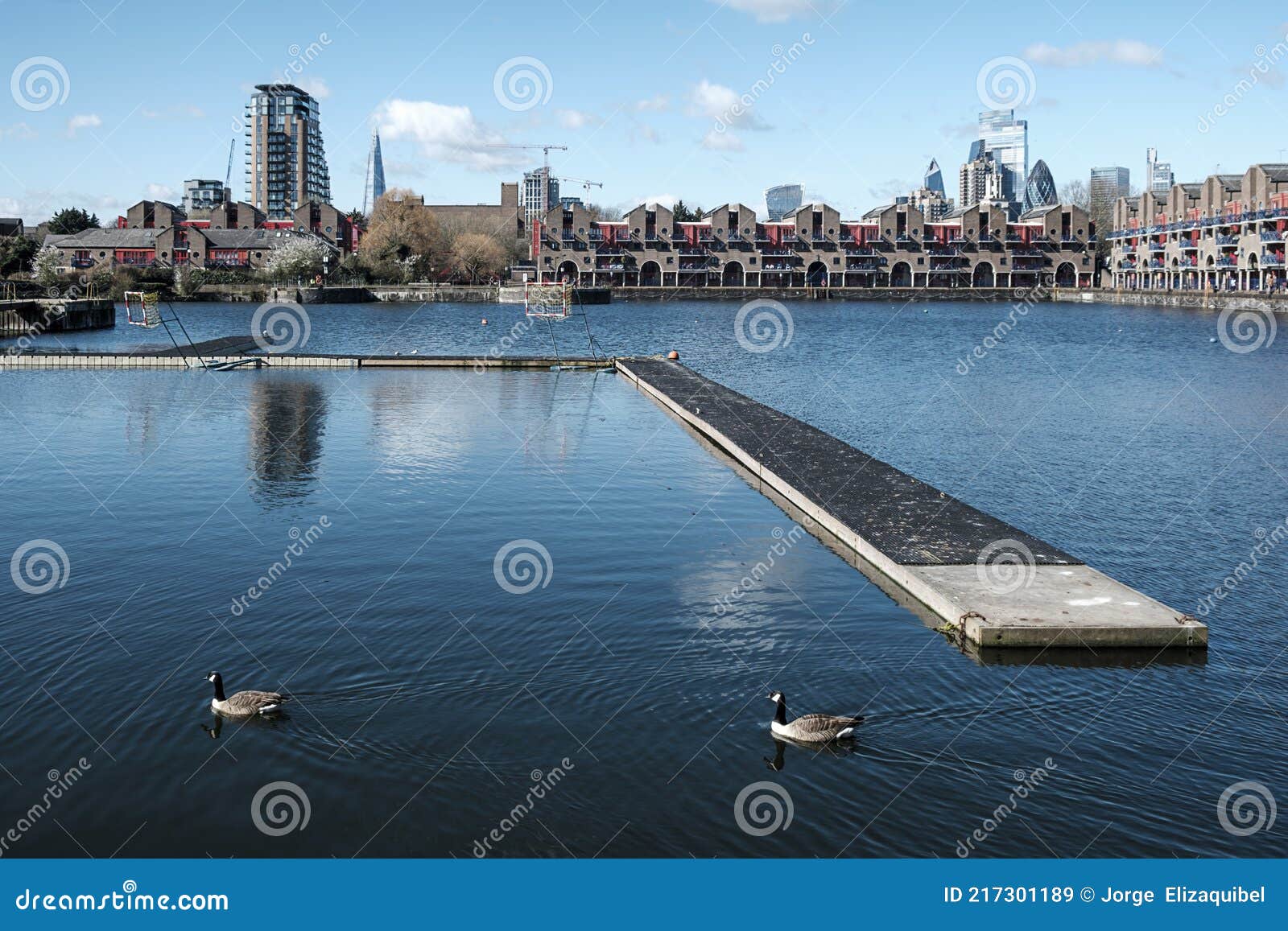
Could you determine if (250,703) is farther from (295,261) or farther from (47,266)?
(295,261)

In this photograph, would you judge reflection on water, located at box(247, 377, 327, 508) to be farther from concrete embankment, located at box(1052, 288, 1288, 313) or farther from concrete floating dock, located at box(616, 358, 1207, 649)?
concrete embankment, located at box(1052, 288, 1288, 313)

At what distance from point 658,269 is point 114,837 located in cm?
19258

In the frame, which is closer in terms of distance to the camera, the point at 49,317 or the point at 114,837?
the point at 114,837

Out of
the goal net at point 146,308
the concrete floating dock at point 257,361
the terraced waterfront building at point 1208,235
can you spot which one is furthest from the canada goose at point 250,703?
the terraced waterfront building at point 1208,235

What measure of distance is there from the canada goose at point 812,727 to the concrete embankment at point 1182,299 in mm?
124312

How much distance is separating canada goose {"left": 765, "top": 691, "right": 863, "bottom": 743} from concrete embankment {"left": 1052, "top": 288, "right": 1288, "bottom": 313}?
124312mm

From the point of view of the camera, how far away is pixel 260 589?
59.2ft

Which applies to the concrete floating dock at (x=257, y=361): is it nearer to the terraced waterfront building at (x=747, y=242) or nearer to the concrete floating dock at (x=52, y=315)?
the concrete floating dock at (x=52, y=315)

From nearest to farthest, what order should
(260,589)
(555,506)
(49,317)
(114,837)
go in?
1. (114,837)
2. (260,589)
3. (555,506)
4. (49,317)

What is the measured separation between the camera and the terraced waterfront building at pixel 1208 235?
137250mm

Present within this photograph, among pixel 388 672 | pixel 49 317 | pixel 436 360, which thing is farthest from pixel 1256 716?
pixel 49 317

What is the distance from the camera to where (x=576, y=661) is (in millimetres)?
15172

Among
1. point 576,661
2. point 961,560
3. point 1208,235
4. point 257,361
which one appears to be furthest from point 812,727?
point 1208,235

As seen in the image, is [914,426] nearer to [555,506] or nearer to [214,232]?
[555,506]
